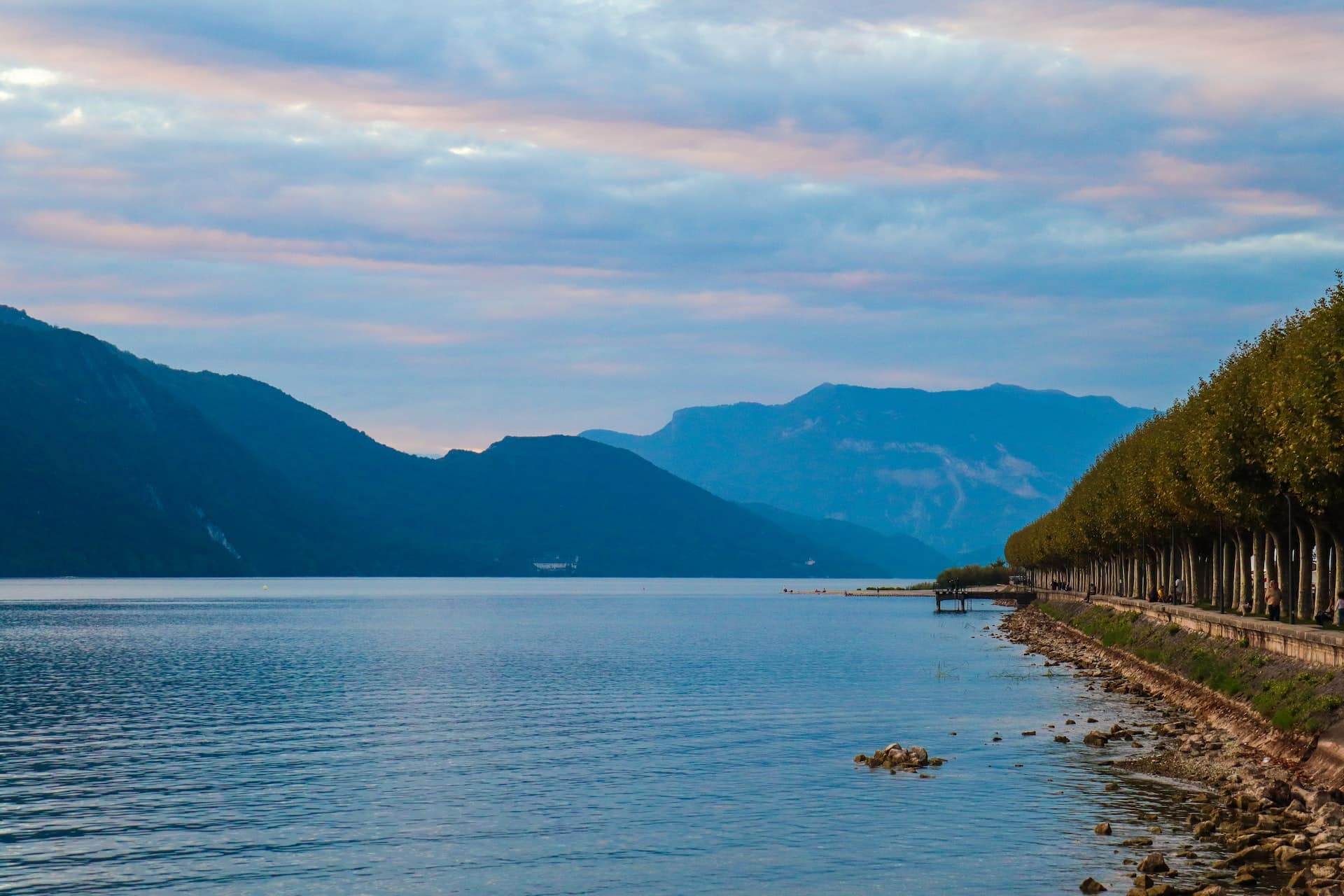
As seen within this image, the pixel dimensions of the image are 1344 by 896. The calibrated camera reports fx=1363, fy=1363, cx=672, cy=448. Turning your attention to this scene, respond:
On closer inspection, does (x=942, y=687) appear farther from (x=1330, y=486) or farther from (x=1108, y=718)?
(x=1330, y=486)

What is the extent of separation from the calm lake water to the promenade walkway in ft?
20.0

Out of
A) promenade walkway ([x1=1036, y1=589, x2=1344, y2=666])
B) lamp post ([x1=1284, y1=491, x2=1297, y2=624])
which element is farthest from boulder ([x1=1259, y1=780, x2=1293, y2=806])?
lamp post ([x1=1284, y1=491, x2=1297, y2=624])

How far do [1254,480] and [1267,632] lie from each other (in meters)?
14.5

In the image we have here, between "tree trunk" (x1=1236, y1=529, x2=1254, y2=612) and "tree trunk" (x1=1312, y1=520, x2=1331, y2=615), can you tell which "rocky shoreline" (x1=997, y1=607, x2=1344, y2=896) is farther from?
"tree trunk" (x1=1236, y1=529, x2=1254, y2=612)

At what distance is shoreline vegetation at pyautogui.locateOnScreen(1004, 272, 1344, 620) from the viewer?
52281 mm

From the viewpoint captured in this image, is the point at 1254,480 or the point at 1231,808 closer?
the point at 1231,808

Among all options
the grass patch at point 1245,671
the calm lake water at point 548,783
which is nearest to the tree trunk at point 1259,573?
the grass patch at point 1245,671

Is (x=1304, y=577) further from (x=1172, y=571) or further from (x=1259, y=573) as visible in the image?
(x=1172, y=571)

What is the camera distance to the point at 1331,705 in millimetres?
40906

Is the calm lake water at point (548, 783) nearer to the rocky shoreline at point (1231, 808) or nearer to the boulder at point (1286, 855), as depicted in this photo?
the rocky shoreline at point (1231, 808)

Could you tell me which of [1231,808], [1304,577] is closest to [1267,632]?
[1304,577]

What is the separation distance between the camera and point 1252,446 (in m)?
66.1

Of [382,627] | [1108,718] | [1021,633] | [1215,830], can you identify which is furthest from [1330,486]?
[382,627]

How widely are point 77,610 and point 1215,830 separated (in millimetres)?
193388
